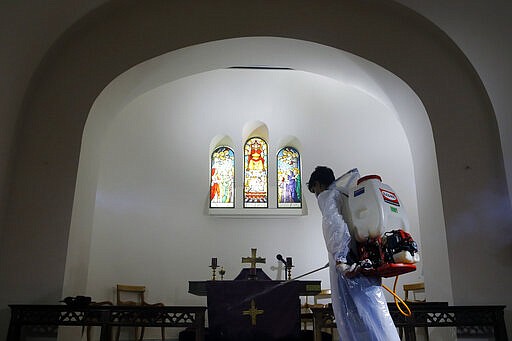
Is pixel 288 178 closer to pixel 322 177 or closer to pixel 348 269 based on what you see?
pixel 322 177

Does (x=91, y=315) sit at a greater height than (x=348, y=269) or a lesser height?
lesser

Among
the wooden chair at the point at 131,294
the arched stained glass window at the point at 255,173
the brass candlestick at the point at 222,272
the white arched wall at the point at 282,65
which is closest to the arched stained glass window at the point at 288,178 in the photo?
the arched stained glass window at the point at 255,173

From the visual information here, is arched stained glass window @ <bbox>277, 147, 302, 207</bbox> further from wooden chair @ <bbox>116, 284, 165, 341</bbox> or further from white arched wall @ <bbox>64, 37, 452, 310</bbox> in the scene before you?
white arched wall @ <bbox>64, 37, 452, 310</bbox>

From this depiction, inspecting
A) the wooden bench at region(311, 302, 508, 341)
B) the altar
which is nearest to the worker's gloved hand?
the wooden bench at region(311, 302, 508, 341)

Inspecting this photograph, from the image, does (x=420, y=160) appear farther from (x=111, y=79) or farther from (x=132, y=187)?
(x=132, y=187)

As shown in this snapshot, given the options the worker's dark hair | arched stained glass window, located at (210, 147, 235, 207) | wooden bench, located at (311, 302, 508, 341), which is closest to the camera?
the worker's dark hair

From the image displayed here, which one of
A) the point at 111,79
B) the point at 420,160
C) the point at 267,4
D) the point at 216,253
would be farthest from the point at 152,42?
the point at 216,253

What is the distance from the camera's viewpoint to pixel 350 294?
118 inches

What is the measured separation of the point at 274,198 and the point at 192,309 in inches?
183

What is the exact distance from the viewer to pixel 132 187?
7.78 meters

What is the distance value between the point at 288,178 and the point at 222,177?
1232mm

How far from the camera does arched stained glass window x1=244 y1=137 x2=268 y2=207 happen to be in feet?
27.8

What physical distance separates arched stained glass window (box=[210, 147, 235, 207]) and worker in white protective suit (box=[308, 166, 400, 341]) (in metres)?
5.33

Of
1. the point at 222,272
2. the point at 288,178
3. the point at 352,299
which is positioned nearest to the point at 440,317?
the point at 352,299
